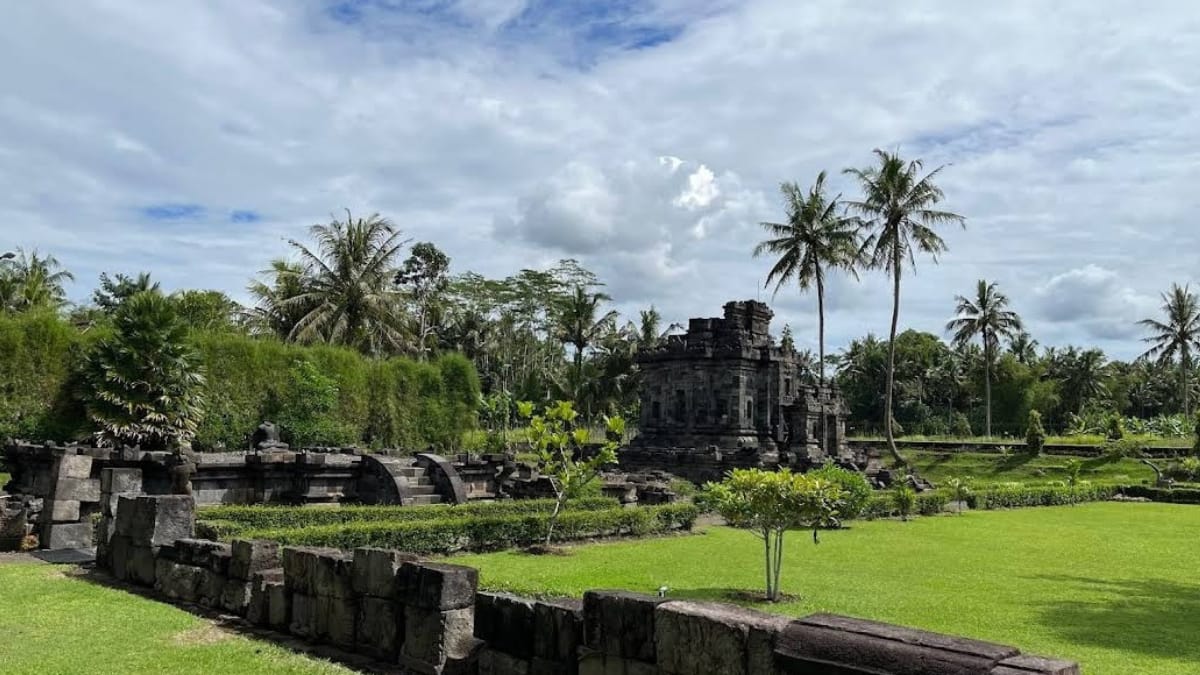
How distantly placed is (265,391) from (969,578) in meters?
18.8

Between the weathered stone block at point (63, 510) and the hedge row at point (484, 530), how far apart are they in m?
2.86

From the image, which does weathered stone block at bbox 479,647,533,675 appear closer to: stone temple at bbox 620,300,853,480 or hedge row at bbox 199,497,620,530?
hedge row at bbox 199,497,620,530

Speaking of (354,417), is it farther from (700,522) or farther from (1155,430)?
(1155,430)

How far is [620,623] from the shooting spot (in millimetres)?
5352

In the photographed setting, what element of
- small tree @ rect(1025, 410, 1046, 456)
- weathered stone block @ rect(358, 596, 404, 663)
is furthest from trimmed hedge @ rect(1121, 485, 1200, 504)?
weathered stone block @ rect(358, 596, 404, 663)

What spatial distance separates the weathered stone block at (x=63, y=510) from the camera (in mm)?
12352

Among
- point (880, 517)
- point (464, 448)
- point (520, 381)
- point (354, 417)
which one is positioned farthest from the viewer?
point (520, 381)

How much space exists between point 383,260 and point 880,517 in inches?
835

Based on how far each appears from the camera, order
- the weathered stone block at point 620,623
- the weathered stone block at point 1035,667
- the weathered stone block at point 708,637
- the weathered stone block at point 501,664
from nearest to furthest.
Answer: the weathered stone block at point 1035,667, the weathered stone block at point 708,637, the weathered stone block at point 620,623, the weathered stone block at point 501,664

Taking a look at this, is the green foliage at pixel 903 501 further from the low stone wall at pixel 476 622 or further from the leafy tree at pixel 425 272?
the leafy tree at pixel 425 272

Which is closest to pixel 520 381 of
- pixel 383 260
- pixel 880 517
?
pixel 383 260

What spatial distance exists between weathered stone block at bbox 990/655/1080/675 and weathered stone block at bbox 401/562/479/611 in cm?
400

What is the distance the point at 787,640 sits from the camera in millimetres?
4402

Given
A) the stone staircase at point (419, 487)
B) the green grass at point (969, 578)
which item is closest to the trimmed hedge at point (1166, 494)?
the green grass at point (969, 578)
